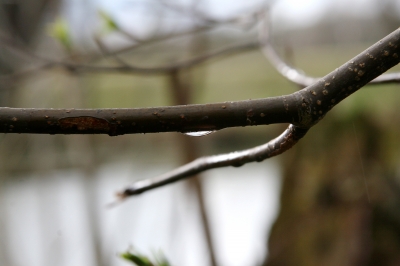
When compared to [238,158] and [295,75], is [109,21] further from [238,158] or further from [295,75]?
[238,158]

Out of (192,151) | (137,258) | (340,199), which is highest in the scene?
(192,151)

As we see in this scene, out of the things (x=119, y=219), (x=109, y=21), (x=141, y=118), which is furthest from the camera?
(x=119, y=219)

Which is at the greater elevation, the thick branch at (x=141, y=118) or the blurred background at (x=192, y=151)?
the blurred background at (x=192, y=151)

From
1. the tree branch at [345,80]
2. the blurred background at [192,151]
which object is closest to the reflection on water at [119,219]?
the blurred background at [192,151]

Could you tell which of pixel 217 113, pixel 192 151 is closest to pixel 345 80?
pixel 217 113

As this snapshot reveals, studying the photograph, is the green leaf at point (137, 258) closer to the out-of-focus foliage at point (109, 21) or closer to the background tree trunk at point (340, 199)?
the out-of-focus foliage at point (109, 21)

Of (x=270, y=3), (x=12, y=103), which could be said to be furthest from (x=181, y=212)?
(x=270, y=3)

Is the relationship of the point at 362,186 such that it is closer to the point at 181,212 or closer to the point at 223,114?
the point at 181,212
